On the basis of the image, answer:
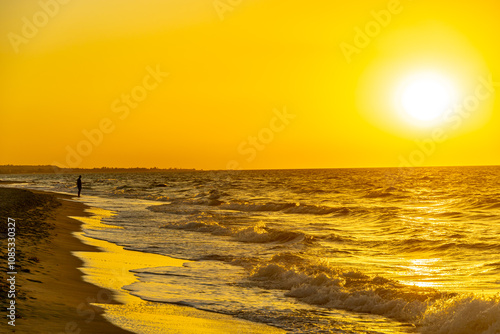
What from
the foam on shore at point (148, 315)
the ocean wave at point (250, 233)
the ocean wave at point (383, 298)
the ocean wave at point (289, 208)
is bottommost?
the foam on shore at point (148, 315)

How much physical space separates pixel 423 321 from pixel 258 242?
14.7 metres

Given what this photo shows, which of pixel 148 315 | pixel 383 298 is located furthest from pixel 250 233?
pixel 148 315

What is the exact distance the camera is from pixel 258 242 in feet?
85.3

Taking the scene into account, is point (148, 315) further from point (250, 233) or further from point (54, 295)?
point (250, 233)

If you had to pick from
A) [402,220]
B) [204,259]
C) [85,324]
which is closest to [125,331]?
[85,324]

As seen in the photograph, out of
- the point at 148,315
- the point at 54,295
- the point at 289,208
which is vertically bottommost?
the point at 148,315

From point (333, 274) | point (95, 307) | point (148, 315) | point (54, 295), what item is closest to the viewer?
point (148, 315)

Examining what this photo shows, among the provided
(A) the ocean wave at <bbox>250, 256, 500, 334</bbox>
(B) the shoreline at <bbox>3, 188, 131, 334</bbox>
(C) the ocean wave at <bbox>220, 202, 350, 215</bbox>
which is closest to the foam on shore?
(B) the shoreline at <bbox>3, 188, 131, 334</bbox>

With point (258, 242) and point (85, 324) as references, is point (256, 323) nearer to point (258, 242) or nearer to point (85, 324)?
point (85, 324)

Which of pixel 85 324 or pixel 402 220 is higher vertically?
pixel 402 220

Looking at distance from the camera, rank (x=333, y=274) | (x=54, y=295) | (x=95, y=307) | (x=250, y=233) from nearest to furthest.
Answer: (x=95, y=307) < (x=54, y=295) < (x=333, y=274) < (x=250, y=233)

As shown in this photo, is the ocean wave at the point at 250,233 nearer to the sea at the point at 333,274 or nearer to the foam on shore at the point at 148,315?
the sea at the point at 333,274

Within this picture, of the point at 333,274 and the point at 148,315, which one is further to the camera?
the point at 333,274

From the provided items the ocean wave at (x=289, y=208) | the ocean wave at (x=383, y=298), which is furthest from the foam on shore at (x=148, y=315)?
the ocean wave at (x=289, y=208)
